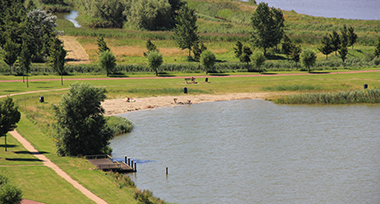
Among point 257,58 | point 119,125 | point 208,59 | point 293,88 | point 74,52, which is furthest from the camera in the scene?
point 74,52

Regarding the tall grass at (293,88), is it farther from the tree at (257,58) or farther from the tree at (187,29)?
the tree at (187,29)

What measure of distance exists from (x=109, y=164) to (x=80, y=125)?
259 inches

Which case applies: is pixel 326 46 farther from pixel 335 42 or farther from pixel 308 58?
pixel 308 58

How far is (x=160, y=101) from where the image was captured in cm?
7781

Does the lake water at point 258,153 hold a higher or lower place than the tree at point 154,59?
lower

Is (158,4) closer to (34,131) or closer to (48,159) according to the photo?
(34,131)

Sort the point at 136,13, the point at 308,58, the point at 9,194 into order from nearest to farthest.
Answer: the point at 9,194
the point at 308,58
the point at 136,13

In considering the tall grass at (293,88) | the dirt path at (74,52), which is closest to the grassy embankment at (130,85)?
the tall grass at (293,88)

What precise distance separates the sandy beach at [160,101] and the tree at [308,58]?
73.2 feet

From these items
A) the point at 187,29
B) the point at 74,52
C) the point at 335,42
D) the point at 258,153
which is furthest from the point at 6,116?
the point at 335,42

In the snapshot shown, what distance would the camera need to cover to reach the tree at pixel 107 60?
9379cm

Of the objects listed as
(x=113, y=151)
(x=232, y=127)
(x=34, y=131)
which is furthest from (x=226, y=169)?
(x=34, y=131)

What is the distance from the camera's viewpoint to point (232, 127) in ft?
197

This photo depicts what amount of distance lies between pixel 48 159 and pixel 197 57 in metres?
80.3
